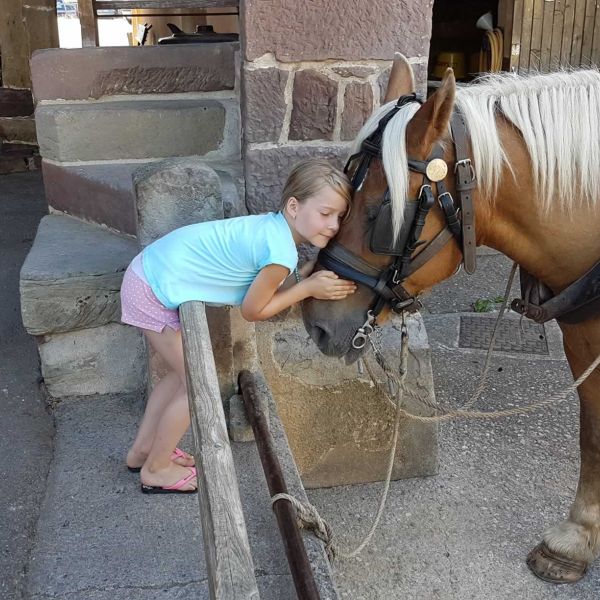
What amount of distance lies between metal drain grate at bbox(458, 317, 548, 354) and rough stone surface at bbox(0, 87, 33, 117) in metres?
4.62

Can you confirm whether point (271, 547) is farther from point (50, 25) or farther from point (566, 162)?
point (50, 25)

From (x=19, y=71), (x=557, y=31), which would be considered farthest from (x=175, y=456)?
(x=19, y=71)

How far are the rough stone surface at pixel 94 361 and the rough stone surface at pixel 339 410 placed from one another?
2.03 feet

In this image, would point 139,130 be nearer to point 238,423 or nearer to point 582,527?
point 238,423

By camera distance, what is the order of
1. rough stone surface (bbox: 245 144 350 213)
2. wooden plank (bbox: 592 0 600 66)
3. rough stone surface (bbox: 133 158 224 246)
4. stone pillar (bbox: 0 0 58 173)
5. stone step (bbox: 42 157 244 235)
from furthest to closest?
stone pillar (bbox: 0 0 58 173) < wooden plank (bbox: 592 0 600 66) < stone step (bbox: 42 157 244 235) < rough stone surface (bbox: 245 144 350 213) < rough stone surface (bbox: 133 158 224 246)

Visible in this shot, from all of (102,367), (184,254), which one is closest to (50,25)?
(102,367)

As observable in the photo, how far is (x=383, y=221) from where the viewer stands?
6.05ft

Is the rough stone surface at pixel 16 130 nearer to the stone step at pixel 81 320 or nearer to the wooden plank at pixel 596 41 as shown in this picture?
the stone step at pixel 81 320

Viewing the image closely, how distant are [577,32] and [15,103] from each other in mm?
4915

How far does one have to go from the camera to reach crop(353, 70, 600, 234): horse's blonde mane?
6.11 feet

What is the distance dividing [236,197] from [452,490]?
4.38 feet

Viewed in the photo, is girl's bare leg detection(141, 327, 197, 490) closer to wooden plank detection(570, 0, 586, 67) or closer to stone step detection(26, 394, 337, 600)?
stone step detection(26, 394, 337, 600)

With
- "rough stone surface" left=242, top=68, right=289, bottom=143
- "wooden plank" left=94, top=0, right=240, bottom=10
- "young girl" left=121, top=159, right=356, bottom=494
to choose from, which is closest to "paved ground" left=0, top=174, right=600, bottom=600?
"young girl" left=121, top=159, right=356, bottom=494

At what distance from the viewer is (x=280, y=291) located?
2141 mm
